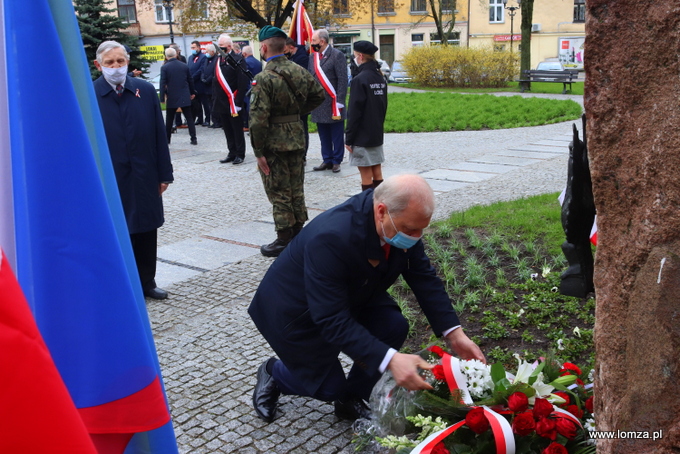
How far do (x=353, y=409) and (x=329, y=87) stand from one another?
690cm

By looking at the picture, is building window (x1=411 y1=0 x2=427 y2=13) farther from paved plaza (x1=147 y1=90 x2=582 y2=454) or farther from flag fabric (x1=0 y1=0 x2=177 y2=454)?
flag fabric (x1=0 y1=0 x2=177 y2=454)

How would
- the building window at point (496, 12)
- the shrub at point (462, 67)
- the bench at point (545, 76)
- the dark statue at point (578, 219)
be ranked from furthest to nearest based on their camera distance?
the building window at point (496, 12), the shrub at point (462, 67), the bench at point (545, 76), the dark statue at point (578, 219)

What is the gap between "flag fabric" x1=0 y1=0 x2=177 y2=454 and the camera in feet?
5.88

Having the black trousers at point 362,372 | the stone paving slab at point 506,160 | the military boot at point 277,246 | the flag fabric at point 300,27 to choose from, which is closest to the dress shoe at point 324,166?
the flag fabric at point 300,27

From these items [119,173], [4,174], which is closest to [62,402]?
[4,174]

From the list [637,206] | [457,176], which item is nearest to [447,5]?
[457,176]

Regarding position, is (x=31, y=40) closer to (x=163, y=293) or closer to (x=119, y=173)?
(x=119, y=173)

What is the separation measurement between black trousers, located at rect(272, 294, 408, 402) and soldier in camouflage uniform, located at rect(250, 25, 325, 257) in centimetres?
294

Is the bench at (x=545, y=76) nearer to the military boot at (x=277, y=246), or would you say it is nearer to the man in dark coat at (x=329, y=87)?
the man in dark coat at (x=329, y=87)

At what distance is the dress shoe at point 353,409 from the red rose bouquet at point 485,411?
0.88 feet

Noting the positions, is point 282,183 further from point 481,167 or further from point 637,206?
point 481,167

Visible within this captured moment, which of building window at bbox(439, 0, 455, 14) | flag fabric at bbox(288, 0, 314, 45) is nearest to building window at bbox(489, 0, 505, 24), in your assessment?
building window at bbox(439, 0, 455, 14)

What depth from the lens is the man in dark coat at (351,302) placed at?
2.90 m

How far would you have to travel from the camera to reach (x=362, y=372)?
11.3ft
